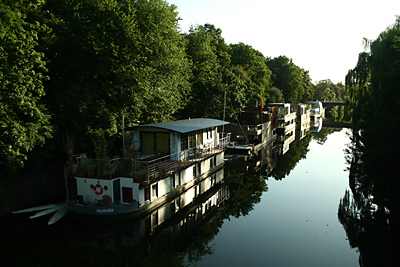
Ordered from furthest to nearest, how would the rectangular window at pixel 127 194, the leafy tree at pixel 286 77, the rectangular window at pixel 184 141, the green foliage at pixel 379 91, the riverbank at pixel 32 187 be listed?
the leafy tree at pixel 286 77 → the rectangular window at pixel 184 141 → the green foliage at pixel 379 91 → the riverbank at pixel 32 187 → the rectangular window at pixel 127 194

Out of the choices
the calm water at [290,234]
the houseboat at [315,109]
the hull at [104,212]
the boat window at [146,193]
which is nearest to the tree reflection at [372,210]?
the calm water at [290,234]

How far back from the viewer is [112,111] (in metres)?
28.2

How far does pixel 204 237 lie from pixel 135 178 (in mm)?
5839

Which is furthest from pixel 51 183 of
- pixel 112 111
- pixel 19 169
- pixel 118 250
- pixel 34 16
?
pixel 34 16

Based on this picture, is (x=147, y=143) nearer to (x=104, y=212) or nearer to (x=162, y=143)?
(x=162, y=143)

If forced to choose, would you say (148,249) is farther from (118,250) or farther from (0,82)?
(0,82)

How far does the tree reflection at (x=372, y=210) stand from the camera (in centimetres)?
1664

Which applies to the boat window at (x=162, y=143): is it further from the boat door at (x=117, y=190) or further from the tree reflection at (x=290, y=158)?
the tree reflection at (x=290, y=158)

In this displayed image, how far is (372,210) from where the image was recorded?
22266mm

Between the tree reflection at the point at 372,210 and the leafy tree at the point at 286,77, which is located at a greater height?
the leafy tree at the point at 286,77

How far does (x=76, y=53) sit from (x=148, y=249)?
18.3 metres

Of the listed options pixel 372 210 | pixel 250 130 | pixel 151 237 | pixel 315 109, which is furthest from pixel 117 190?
pixel 315 109

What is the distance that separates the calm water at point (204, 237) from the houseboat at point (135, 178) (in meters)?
0.93

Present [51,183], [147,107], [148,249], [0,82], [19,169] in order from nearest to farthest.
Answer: [148,249] → [0,82] → [19,169] → [51,183] → [147,107]
